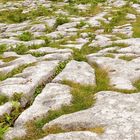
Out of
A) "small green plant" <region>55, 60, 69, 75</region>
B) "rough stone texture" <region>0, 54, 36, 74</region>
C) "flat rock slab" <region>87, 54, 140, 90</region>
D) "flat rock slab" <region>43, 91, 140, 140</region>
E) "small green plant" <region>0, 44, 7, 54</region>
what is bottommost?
"small green plant" <region>0, 44, 7, 54</region>

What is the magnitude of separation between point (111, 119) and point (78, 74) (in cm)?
361

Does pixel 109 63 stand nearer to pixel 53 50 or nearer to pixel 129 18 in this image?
pixel 53 50

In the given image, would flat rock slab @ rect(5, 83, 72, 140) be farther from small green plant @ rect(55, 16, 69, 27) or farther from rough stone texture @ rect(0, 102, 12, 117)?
small green plant @ rect(55, 16, 69, 27)

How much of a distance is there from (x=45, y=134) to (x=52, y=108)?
4.16 ft

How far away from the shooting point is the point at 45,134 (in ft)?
28.5

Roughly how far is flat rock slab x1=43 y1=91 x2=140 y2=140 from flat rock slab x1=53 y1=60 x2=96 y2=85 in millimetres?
1794

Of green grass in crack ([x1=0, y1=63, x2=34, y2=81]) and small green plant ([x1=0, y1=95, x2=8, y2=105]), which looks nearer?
small green plant ([x1=0, y1=95, x2=8, y2=105])

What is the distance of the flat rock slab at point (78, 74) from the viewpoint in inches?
462

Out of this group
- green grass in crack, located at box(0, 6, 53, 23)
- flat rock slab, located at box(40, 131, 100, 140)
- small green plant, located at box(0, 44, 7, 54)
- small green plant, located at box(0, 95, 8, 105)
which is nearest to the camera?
flat rock slab, located at box(40, 131, 100, 140)

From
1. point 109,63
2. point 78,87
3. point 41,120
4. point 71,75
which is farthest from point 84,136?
point 109,63

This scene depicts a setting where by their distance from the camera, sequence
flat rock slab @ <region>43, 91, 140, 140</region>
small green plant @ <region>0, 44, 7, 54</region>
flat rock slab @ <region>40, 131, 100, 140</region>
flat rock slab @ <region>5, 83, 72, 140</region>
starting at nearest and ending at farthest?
flat rock slab @ <region>40, 131, 100, 140</region>
flat rock slab @ <region>43, 91, 140, 140</region>
flat rock slab @ <region>5, 83, 72, 140</region>
small green plant @ <region>0, 44, 7, 54</region>

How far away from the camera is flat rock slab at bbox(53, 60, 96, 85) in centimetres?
1174

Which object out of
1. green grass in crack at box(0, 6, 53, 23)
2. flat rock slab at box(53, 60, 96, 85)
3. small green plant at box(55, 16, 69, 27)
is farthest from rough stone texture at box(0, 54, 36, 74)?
green grass in crack at box(0, 6, 53, 23)

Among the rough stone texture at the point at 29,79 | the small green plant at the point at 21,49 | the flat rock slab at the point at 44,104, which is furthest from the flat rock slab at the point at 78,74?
the small green plant at the point at 21,49
